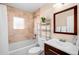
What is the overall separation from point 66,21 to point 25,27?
2.42ft

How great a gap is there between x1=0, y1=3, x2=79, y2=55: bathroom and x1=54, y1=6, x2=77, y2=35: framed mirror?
2.2 inches

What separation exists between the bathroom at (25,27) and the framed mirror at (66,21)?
6 centimetres

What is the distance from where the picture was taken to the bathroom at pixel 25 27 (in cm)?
119

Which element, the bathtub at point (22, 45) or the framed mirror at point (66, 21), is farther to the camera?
the bathtub at point (22, 45)

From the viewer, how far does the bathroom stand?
46.8 inches

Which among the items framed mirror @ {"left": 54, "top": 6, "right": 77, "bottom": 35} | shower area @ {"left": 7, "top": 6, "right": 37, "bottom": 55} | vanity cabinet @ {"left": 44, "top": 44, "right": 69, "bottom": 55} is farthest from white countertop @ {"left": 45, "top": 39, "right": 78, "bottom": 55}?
shower area @ {"left": 7, "top": 6, "right": 37, "bottom": 55}

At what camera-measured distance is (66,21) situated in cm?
113

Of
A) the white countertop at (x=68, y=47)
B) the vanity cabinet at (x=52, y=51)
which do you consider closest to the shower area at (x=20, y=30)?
the vanity cabinet at (x=52, y=51)

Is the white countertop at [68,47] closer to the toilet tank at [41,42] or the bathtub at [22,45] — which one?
the toilet tank at [41,42]

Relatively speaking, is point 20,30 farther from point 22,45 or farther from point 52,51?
point 52,51

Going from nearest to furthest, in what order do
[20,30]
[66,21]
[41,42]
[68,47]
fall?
1. [68,47]
2. [66,21]
3. [20,30]
4. [41,42]

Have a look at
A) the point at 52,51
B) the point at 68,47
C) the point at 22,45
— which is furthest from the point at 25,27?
the point at 68,47

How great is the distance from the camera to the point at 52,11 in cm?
136

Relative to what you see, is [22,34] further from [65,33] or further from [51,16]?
[65,33]
